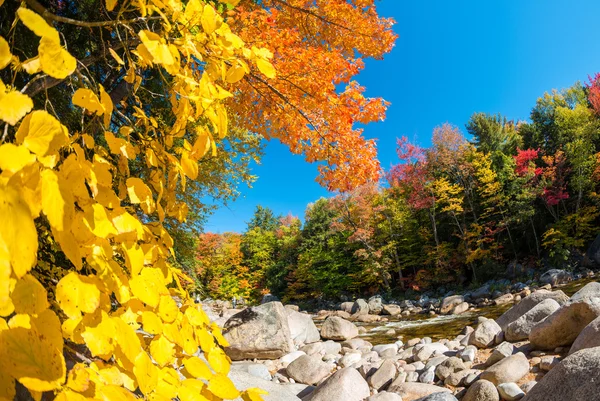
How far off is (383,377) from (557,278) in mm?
13463

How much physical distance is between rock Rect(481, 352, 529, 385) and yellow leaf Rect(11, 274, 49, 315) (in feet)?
14.3

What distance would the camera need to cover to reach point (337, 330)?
985 centimetres

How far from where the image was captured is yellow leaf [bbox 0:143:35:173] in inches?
13.4

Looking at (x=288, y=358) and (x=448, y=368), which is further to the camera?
(x=288, y=358)

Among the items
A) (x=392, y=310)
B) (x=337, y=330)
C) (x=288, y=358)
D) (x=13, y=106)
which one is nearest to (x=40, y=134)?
(x=13, y=106)

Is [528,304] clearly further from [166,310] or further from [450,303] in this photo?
[450,303]

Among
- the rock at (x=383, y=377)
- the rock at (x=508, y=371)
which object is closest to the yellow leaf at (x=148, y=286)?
the rock at (x=508, y=371)

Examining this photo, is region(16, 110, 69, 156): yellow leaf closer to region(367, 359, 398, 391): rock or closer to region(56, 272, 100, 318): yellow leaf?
region(56, 272, 100, 318): yellow leaf

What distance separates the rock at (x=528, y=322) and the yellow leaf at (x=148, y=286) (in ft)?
20.1

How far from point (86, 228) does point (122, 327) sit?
6.4 inches

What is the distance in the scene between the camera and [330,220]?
26.8 meters

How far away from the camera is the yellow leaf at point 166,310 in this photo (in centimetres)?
70

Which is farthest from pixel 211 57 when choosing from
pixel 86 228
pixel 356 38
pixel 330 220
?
pixel 330 220

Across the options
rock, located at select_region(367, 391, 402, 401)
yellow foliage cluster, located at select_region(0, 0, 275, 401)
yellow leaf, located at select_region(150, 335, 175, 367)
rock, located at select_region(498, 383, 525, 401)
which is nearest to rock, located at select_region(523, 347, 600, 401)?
rock, located at select_region(498, 383, 525, 401)
